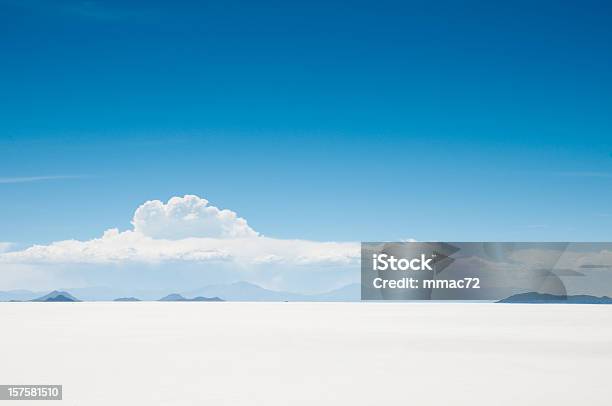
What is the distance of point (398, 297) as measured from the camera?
38312mm

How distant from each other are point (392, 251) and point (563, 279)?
895 cm
